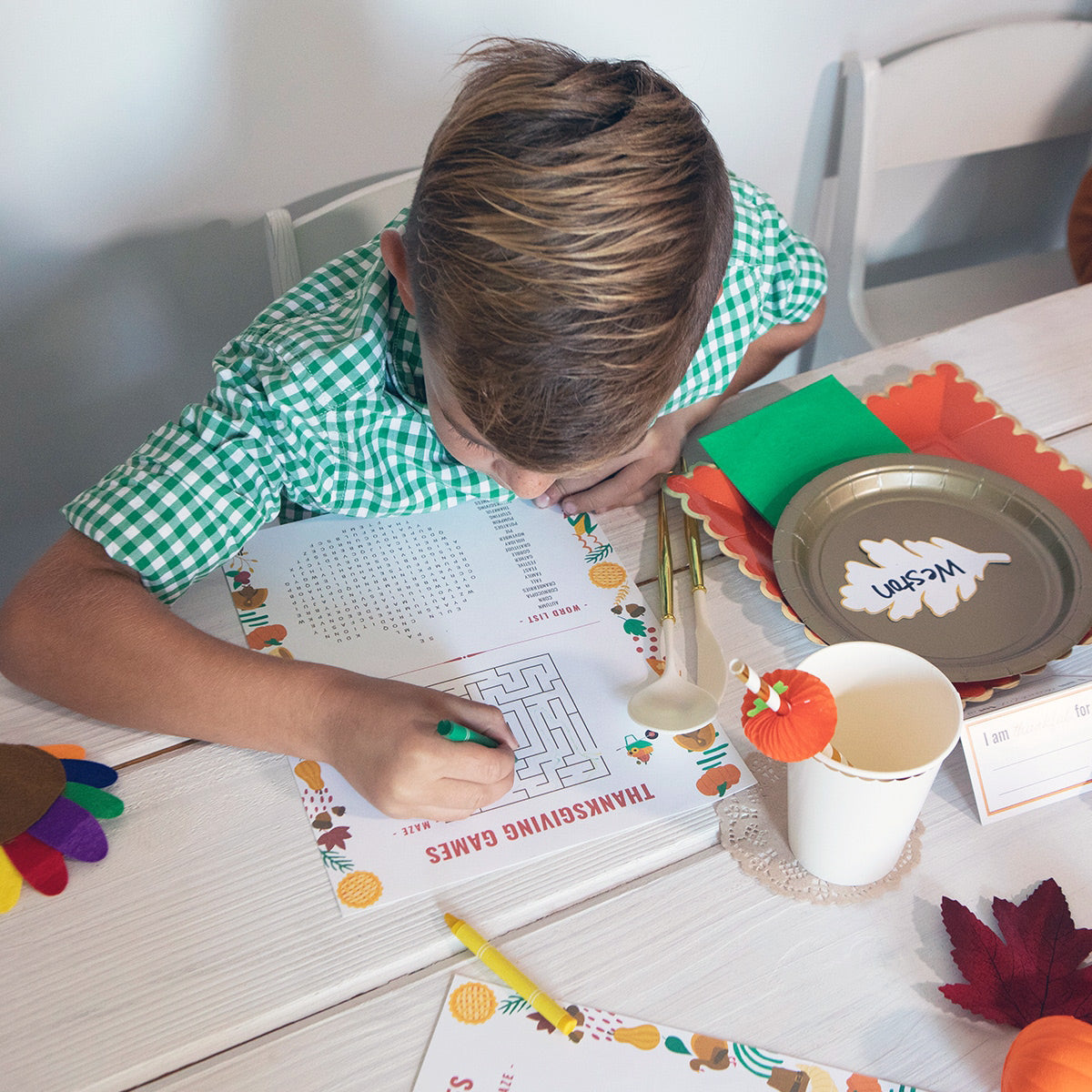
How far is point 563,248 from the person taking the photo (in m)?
0.54

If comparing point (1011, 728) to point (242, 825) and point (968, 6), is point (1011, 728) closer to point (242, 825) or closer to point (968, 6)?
point (242, 825)

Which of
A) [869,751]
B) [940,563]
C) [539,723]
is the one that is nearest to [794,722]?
[869,751]

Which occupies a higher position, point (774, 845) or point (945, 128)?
point (945, 128)

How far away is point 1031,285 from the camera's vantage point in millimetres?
1490

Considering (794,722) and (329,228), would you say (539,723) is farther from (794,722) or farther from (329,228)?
(329,228)

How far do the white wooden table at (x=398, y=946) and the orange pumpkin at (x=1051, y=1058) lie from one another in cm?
4

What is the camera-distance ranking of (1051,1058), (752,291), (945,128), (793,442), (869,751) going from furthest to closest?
1. (945,128)
2. (752,291)
3. (793,442)
4. (869,751)
5. (1051,1058)

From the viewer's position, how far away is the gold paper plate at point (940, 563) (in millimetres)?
680

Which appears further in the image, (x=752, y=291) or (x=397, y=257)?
(x=752, y=291)

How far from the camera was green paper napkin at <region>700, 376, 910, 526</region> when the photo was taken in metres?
0.79

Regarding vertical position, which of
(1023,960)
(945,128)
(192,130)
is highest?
(192,130)

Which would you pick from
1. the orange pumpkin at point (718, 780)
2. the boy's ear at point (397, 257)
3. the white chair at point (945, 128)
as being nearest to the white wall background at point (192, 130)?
the white chair at point (945, 128)

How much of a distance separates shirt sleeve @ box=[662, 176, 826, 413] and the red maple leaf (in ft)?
1.57

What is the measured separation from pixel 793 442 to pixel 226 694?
485mm
